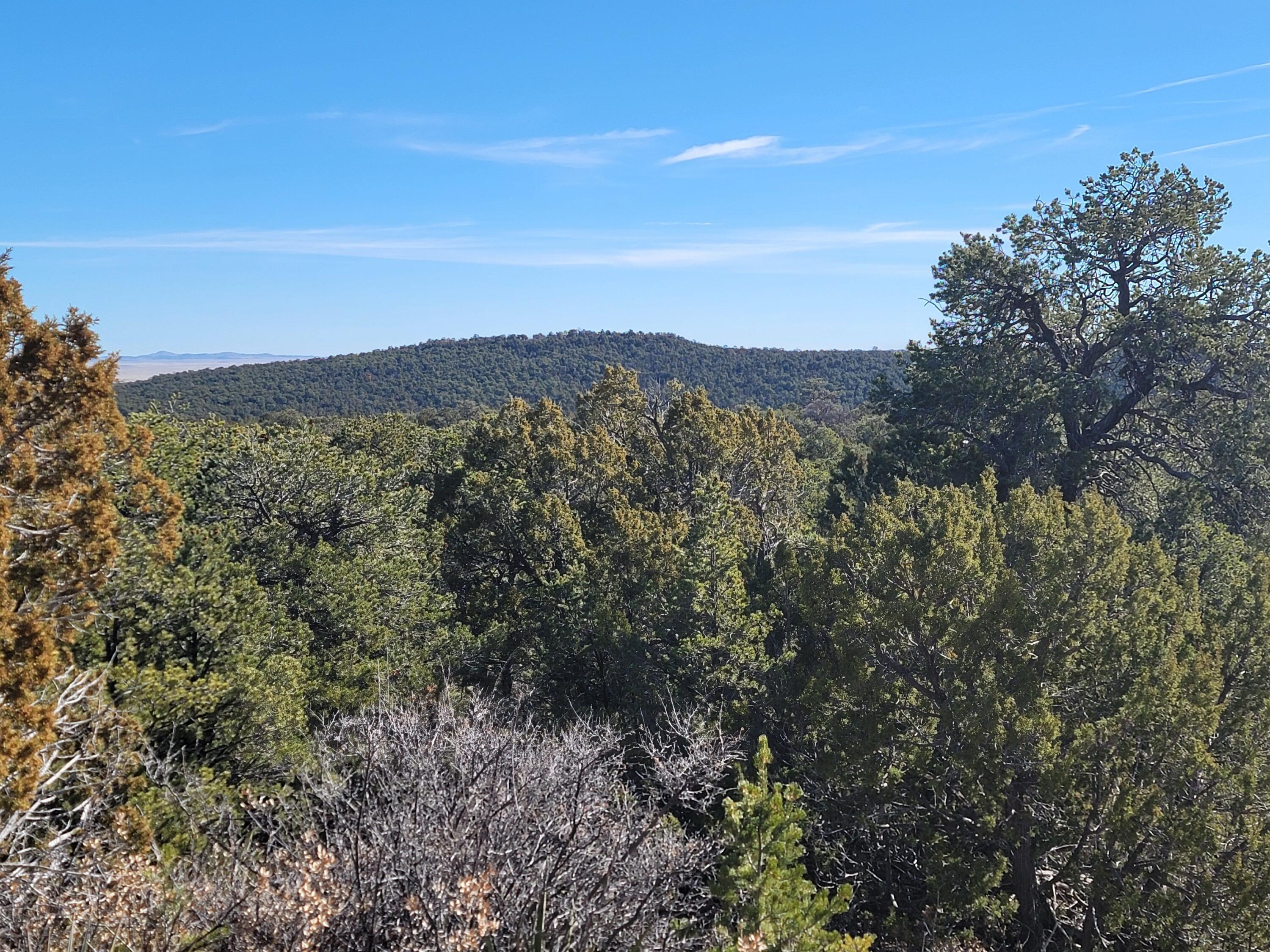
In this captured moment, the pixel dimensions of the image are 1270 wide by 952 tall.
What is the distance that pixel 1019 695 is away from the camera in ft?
36.4

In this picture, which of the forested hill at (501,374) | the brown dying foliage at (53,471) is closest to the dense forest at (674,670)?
the brown dying foliage at (53,471)

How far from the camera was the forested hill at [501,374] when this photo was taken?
108000 mm

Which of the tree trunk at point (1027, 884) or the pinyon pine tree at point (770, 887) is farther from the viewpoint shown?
the tree trunk at point (1027, 884)

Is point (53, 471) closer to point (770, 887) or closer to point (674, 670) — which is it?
point (770, 887)

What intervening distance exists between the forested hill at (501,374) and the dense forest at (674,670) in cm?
7881

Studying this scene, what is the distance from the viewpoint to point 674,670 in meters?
14.2

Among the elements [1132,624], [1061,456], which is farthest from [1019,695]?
[1061,456]

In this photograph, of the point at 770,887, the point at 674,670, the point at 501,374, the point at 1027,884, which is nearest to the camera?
the point at 770,887

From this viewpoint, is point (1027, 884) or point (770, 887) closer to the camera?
point (770, 887)

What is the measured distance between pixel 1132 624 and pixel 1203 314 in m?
12.8

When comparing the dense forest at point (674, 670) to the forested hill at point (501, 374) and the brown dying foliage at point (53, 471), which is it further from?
the forested hill at point (501, 374)

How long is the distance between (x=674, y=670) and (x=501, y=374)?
117592 mm

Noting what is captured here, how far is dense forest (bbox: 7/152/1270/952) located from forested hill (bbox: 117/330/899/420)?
78.8 m

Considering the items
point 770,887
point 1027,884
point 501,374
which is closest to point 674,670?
point 1027,884
